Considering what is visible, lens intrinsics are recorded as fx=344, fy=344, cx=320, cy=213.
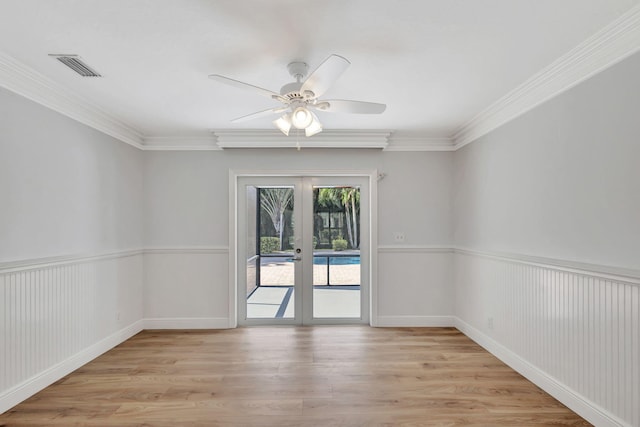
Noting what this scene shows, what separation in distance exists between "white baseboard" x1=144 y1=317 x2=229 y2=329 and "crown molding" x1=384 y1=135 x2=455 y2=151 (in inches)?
119

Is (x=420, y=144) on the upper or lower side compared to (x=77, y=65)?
lower

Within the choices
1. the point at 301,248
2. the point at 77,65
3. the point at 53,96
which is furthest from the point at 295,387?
the point at 53,96

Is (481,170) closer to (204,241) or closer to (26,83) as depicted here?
(204,241)

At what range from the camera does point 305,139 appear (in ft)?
13.7

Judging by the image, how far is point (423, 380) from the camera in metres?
2.86

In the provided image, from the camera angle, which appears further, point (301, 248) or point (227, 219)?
point (301, 248)

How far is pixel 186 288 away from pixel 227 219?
3.30 ft

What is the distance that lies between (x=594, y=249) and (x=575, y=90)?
3.62 feet

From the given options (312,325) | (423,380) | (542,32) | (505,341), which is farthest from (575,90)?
(312,325)

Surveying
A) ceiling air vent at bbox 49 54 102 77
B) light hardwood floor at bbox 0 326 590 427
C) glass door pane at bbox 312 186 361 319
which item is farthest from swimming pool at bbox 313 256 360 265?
ceiling air vent at bbox 49 54 102 77

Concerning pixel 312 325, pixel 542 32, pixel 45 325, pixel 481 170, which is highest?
pixel 542 32

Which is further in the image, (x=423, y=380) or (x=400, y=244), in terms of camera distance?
(x=400, y=244)

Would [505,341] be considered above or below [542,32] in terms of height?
below

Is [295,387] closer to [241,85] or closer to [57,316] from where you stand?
[57,316]
